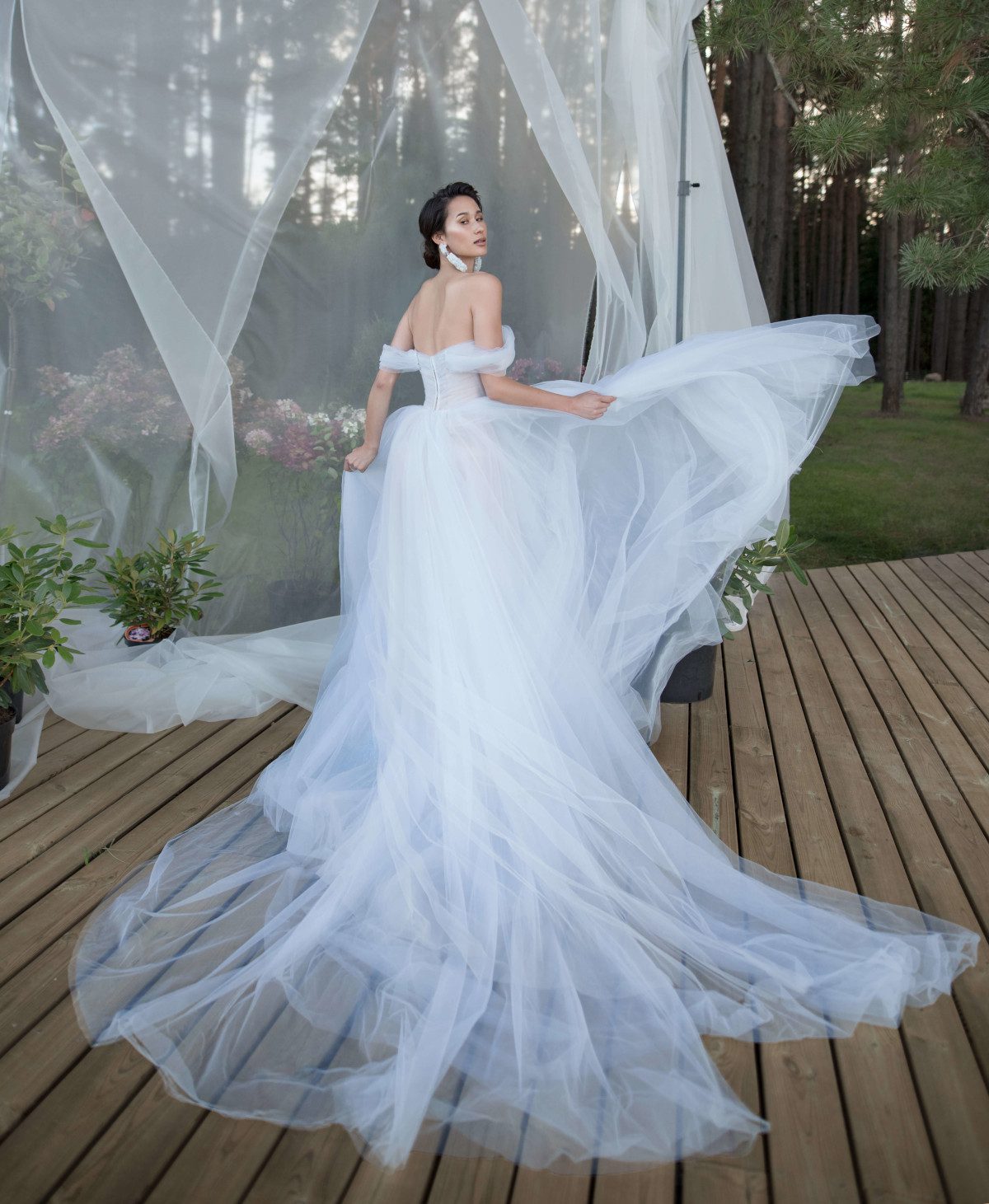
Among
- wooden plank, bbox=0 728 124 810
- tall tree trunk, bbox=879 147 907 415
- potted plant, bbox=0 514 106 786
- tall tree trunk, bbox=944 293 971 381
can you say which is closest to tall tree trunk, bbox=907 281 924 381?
tall tree trunk, bbox=944 293 971 381

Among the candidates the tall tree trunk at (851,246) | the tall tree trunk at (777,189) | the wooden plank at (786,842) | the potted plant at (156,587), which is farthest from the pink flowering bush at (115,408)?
the tall tree trunk at (851,246)

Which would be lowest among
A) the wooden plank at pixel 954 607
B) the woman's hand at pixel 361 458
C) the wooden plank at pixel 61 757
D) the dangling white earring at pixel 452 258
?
the wooden plank at pixel 954 607

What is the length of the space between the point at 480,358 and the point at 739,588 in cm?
149

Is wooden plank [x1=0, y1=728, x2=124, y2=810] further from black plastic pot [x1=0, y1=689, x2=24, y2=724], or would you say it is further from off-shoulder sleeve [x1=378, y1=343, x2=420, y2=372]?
off-shoulder sleeve [x1=378, y1=343, x2=420, y2=372]

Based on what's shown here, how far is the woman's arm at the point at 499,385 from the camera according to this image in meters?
2.57

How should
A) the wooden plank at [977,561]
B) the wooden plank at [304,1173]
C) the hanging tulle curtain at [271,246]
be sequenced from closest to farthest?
the wooden plank at [304,1173], the hanging tulle curtain at [271,246], the wooden plank at [977,561]

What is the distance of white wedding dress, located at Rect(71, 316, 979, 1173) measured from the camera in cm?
173

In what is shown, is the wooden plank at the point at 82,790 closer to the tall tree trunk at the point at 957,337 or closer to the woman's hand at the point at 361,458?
the woman's hand at the point at 361,458

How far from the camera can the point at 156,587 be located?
379 cm

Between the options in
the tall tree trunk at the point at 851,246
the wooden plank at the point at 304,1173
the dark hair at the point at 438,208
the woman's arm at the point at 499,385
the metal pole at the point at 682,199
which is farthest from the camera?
the tall tree trunk at the point at 851,246

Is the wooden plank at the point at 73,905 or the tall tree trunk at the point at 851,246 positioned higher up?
the tall tree trunk at the point at 851,246

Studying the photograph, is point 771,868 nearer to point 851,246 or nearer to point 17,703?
point 17,703

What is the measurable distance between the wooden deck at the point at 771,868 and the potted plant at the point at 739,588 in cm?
9

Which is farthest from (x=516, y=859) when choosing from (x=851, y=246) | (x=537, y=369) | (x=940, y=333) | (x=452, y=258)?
(x=851, y=246)
